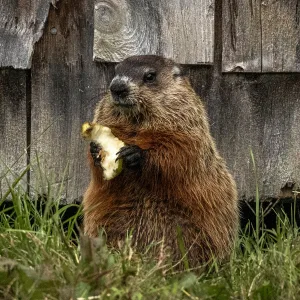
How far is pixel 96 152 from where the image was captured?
15.3ft

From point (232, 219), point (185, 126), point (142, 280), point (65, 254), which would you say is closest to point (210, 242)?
point (232, 219)

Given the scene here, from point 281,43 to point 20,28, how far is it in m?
1.59

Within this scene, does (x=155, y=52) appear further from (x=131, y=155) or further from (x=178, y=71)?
(x=131, y=155)

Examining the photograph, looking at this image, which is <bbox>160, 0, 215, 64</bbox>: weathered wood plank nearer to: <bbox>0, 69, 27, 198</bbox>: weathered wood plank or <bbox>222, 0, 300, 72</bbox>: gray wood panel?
<bbox>222, 0, 300, 72</bbox>: gray wood panel

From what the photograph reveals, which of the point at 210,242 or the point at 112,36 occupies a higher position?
the point at 112,36

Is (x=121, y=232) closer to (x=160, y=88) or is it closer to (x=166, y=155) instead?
(x=166, y=155)

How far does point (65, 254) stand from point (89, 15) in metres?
2.06

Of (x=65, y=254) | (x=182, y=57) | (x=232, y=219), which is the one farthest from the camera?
(x=182, y=57)

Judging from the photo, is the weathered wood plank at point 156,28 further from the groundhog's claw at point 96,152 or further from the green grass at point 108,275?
the green grass at point 108,275

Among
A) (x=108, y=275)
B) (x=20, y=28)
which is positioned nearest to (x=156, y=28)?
(x=20, y=28)

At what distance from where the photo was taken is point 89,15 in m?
Result: 5.40

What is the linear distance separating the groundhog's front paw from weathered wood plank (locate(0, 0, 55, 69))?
1.12 meters

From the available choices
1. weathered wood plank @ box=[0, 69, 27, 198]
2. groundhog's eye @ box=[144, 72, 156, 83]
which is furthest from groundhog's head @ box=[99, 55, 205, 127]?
weathered wood plank @ box=[0, 69, 27, 198]

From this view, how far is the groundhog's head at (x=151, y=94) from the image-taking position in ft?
15.9
